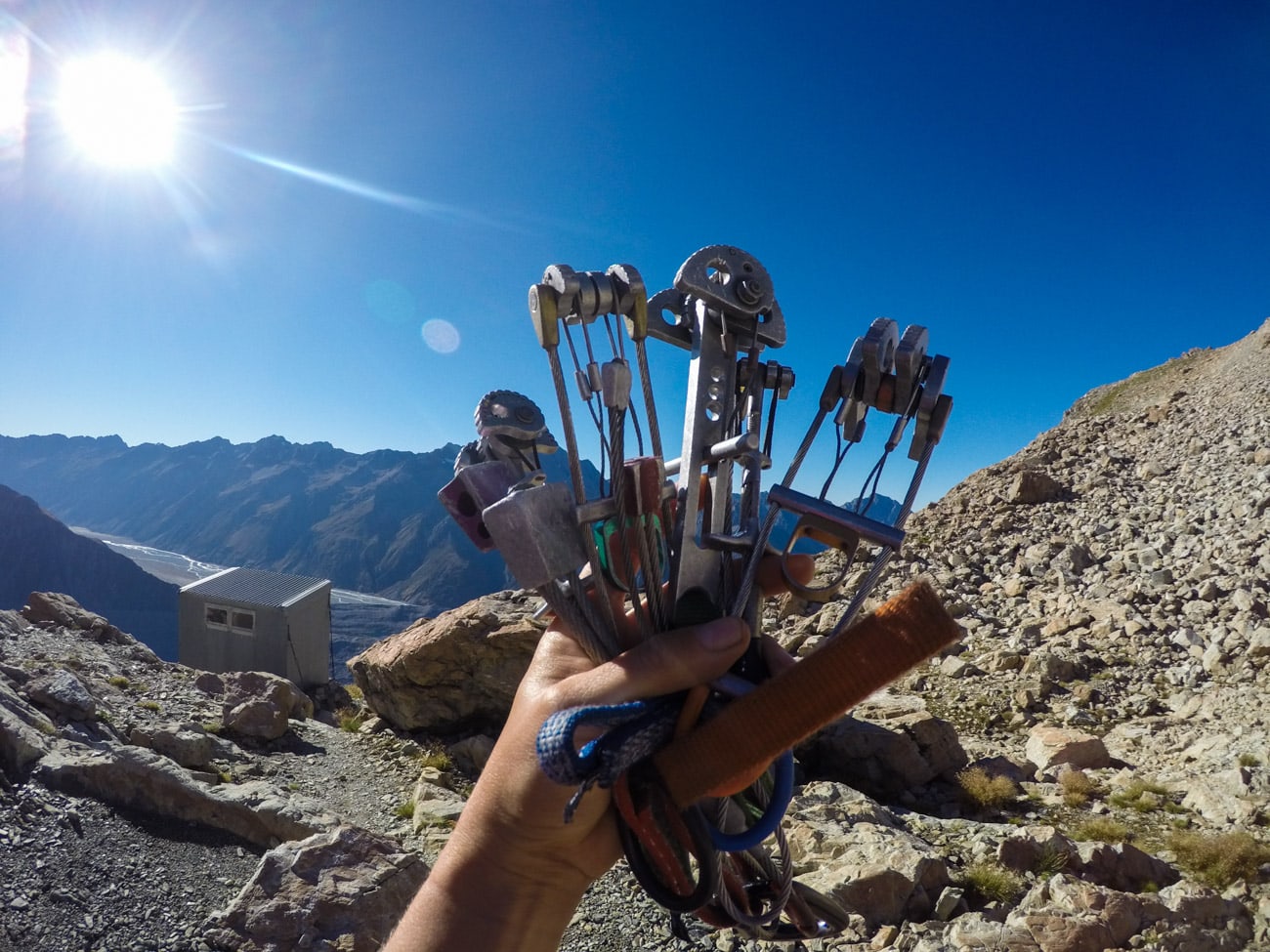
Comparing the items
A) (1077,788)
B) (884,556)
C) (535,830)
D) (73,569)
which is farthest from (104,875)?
(73,569)

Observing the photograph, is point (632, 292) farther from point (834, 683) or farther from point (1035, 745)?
point (1035, 745)

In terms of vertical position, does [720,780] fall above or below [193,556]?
below

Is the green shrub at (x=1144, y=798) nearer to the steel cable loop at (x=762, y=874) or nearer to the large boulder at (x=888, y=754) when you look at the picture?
the large boulder at (x=888, y=754)

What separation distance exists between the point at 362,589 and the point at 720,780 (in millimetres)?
156399

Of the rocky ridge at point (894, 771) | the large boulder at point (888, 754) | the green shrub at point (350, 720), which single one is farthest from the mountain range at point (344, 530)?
the large boulder at point (888, 754)

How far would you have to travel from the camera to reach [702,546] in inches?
58.5

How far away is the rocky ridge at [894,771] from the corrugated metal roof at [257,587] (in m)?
2.89

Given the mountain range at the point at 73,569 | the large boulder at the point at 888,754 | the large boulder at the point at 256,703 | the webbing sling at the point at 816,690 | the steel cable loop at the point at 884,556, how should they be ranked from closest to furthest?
the webbing sling at the point at 816,690 < the steel cable loop at the point at 884,556 < the large boulder at the point at 888,754 < the large boulder at the point at 256,703 < the mountain range at the point at 73,569

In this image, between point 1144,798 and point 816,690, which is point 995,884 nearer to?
point 1144,798

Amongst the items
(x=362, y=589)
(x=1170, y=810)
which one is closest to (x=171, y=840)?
(x=1170, y=810)

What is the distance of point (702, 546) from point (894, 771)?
5.60 m

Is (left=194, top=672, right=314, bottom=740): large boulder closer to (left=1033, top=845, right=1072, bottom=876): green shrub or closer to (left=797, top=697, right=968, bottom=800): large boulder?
(left=797, top=697, right=968, bottom=800): large boulder

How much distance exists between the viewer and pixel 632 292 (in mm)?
1476

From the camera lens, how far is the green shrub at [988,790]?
18.0 feet
